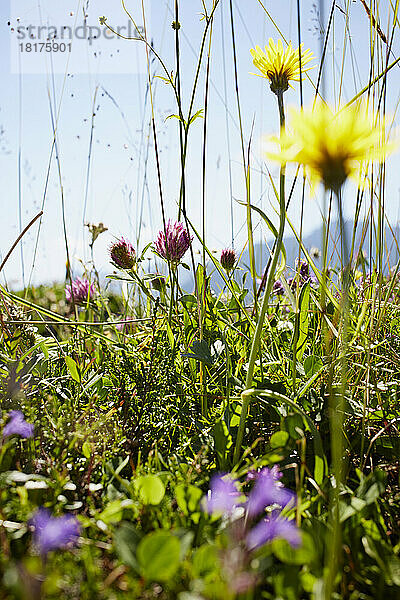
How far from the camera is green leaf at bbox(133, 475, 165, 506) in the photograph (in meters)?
0.40

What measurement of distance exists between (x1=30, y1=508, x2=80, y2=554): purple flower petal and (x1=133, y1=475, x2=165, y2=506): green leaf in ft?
0.19

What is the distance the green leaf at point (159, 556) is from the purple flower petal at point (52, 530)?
75mm

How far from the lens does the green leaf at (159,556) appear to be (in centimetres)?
29

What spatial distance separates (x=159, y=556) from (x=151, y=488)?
105 mm

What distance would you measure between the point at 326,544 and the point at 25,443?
35 cm

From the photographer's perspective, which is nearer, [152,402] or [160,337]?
[152,402]

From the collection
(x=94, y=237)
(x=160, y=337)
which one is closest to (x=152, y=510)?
(x=160, y=337)

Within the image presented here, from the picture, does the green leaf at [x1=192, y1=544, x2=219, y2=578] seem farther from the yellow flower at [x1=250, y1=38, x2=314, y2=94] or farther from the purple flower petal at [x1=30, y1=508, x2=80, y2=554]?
the yellow flower at [x1=250, y1=38, x2=314, y2=94]

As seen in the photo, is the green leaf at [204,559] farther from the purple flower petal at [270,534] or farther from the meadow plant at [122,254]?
the meadow plant at [122,254]

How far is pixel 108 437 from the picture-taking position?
0.54 m

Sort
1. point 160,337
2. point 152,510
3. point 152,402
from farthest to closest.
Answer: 1. point 160,337
2. point 152,402
3. point 152,510

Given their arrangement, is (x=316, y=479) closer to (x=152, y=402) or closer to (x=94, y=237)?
(x=152, y=402)

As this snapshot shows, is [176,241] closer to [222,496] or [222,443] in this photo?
[222,443]

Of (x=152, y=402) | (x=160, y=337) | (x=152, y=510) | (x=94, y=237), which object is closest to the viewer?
(x=152, y=510)
